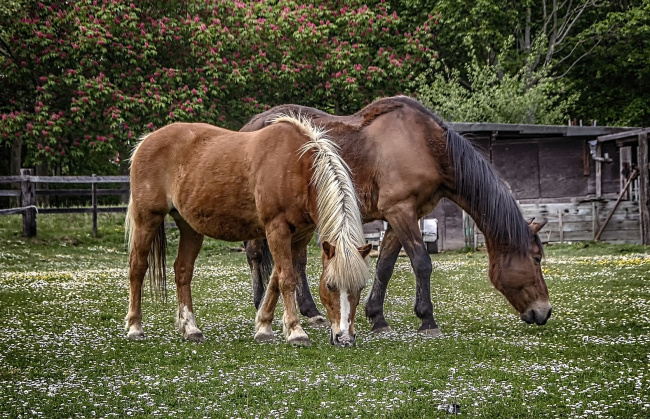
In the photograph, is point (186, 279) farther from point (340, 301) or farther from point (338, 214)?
point (340, 301)

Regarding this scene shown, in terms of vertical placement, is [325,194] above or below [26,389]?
above

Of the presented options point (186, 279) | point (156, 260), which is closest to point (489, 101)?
point (156, 260)

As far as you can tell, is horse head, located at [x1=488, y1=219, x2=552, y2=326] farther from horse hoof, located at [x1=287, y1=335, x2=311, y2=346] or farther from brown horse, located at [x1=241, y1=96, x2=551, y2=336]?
horse hoof, located at [x1=287, y1=335, x2=311, y2=346]

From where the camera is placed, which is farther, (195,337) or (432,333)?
(432,333)

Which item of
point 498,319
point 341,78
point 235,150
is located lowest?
point 498,319

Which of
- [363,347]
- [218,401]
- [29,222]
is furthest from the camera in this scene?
[29,222]

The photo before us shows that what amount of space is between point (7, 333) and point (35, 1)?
65.9ft

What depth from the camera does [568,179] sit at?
27266 mm

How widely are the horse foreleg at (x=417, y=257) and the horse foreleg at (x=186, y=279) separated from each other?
95.2 inches

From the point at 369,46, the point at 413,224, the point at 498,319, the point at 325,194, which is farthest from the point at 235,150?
the point at 369,46

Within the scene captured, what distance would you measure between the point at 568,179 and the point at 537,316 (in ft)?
64.9

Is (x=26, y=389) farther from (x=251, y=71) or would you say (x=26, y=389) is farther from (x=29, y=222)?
(x=251, y=71)

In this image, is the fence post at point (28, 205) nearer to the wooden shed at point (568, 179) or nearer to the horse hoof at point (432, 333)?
the wooden shed at point (568, 179)

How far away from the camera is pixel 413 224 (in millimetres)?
8906
